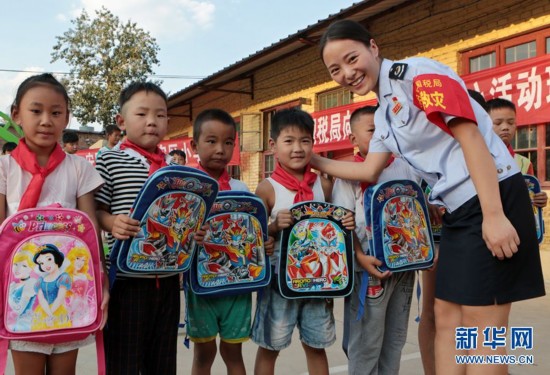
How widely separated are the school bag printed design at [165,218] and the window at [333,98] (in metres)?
7.71

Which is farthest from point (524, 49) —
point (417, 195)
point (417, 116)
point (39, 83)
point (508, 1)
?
point (39, 83)

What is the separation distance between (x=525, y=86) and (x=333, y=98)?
4256 mm

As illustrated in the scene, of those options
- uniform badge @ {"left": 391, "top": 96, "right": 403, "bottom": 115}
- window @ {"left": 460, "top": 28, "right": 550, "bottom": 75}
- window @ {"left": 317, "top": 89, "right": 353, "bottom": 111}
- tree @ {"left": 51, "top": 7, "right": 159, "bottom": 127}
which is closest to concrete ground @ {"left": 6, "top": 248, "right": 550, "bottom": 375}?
uniform badge @ {"left": 391, "top": 96, "right": 403, "bottom": 115}

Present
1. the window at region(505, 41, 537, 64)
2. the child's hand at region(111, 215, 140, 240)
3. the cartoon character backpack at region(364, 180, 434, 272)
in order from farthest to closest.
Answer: the window at region(505, 41, 537, 64) → the cartoon character backpack at region(364, 180, 434, 272) → the child's hand at region(111, 215, 140, 240)

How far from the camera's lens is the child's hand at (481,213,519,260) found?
1.46 m

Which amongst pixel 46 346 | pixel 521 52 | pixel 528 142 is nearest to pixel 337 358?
pixel 46 346

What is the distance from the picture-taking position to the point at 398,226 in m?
2.14

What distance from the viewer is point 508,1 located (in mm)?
6727

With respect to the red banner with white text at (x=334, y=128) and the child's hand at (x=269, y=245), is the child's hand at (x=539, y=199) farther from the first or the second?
the red banner with white text at (x=334, y=128)

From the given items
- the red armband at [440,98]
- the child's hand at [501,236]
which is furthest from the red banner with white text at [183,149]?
the child's hand at [501,236]

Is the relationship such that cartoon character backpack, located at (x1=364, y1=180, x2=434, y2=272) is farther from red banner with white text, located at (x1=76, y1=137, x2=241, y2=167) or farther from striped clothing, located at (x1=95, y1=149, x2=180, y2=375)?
red banner with white text, located at (x1=76, y1=137, x2=241, y2=167)

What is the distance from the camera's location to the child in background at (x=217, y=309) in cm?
212

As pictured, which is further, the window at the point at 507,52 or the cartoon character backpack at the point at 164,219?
the window at the point at 507,52

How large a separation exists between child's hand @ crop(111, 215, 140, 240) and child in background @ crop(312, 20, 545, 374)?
1003 mm
